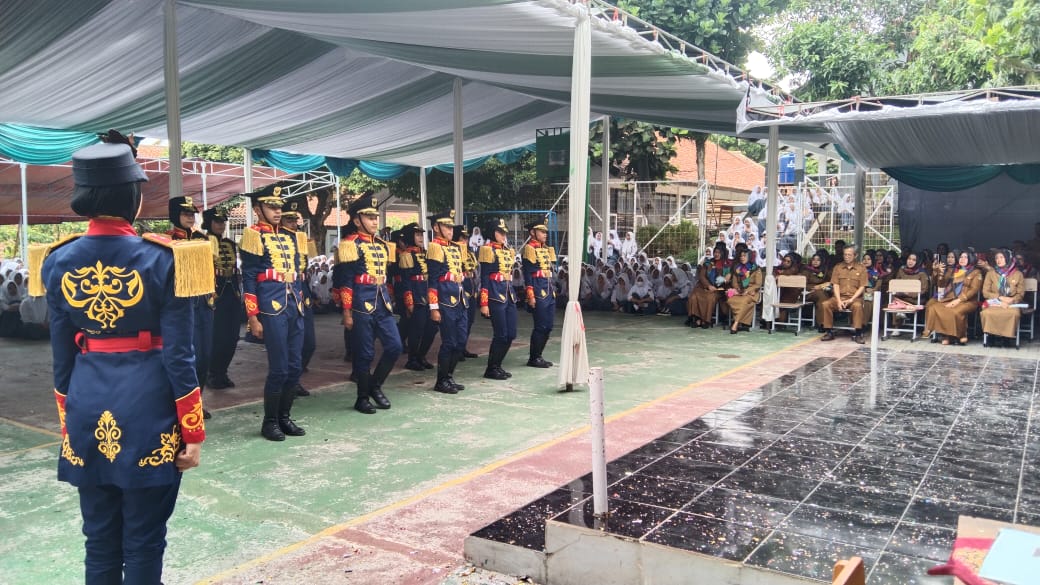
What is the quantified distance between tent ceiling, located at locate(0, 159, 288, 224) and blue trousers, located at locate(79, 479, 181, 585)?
1621 centimetres

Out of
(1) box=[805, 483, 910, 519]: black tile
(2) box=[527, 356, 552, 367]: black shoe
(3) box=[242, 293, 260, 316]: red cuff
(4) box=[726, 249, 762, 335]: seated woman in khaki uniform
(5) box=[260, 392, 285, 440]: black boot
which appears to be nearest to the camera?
(1) box=[805, 483, 910, 519]: black tile

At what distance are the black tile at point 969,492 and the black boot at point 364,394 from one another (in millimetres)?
4113

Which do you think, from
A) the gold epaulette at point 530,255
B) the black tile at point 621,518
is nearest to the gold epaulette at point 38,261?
the black tile at point 621,518

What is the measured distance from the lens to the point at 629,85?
9.34m

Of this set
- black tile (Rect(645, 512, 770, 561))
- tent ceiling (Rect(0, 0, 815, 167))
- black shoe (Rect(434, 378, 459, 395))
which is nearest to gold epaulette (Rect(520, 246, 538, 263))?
black shoe (Rect(434, 378, 459, 395))

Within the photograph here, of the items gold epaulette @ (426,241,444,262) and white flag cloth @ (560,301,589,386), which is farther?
gold epaulette @ (426,241,444,262)

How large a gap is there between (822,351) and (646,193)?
8.68m

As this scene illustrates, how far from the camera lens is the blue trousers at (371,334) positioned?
6.24 meters

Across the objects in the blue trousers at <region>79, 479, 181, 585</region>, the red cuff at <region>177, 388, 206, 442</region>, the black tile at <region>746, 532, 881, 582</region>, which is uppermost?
the red cuff at <region>177, 388, 206, 442</region>

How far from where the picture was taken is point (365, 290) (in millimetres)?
6234

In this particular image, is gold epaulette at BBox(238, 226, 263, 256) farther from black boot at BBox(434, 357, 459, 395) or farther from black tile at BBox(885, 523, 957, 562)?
black tile at BBox(885, 523, 957, 562)

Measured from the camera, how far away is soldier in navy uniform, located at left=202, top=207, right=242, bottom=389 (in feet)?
Answer: 23.4

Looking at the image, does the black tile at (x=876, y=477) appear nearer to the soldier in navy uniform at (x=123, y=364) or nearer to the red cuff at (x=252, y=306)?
the soldier in navy uniform at (x=123, y=364)

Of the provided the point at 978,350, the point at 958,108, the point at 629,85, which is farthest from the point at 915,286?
the point at 629,85
